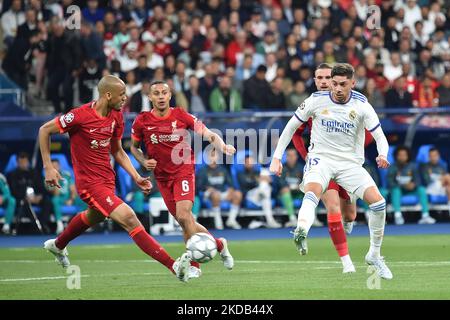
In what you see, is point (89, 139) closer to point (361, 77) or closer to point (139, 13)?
point (361, 77)

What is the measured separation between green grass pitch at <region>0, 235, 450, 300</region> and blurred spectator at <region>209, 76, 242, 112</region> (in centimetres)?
475

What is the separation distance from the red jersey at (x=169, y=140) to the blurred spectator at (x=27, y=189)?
335 inches

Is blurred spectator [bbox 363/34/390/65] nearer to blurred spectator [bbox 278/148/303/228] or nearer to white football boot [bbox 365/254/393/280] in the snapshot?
blurred spectator [bbox 278/148/303/228]

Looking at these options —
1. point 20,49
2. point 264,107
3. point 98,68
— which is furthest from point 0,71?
point 264,107

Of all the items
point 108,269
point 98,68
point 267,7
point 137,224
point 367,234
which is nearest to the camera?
point 137,224

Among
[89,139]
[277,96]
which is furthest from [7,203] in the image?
[89,139]

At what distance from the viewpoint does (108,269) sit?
49.5 feet

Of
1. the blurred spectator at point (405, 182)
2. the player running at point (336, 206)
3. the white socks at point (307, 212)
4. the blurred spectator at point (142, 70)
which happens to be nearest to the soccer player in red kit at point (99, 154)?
the white socks at point (307, 212)

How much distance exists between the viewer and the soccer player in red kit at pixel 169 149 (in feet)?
45.2

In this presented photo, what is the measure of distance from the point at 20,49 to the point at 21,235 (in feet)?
13.0

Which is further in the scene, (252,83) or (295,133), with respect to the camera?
(252,83)

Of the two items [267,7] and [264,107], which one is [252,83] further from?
[267,7]

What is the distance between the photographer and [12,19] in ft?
80.9

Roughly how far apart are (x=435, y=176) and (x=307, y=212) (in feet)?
39.8
